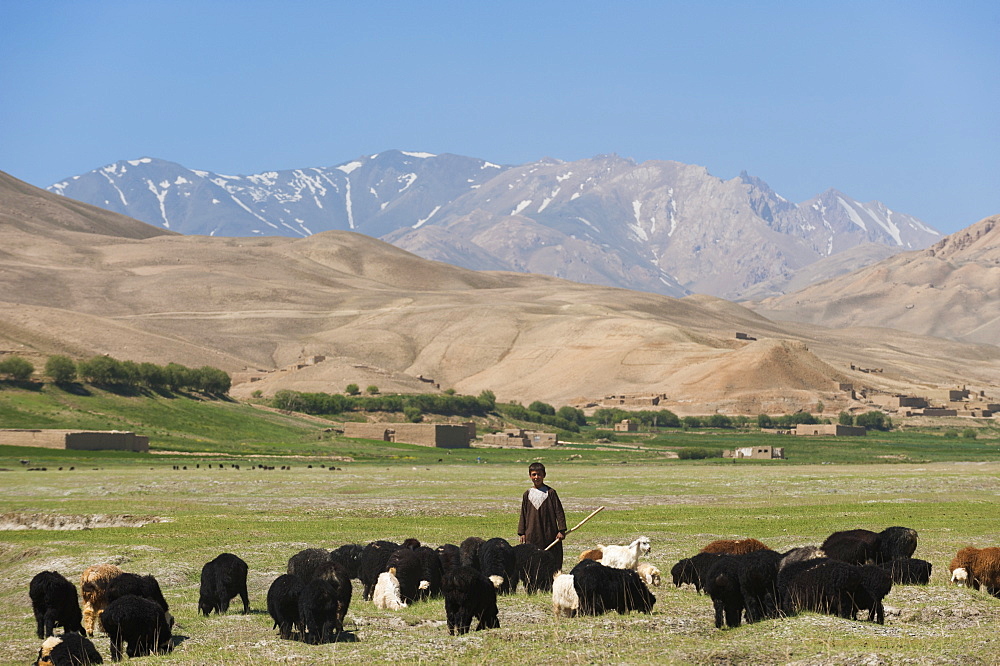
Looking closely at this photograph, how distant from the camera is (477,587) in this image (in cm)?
1819

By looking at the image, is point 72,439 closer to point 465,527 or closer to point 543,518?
point 465,527

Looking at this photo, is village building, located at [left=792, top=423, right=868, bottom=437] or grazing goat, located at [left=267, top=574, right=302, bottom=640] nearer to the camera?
grazing goat, located at [left=267, top=574, right=302, bottom=640]

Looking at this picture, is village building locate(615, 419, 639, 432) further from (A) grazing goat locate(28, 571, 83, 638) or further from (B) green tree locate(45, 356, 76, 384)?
(A) grazing goat locate(28, 571, 83, 638)

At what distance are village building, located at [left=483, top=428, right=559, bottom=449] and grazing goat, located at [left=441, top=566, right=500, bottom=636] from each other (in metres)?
110

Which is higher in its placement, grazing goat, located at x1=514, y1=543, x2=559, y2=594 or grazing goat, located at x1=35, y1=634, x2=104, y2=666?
grazing goat, located at x1=514, y1=543, x2=559, y2=594

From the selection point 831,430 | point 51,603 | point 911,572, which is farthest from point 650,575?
point 831,430

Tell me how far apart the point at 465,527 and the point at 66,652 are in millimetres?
20775

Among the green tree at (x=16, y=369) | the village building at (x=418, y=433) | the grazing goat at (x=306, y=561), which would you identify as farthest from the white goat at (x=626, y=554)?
the green tree at (x=16, y=369)

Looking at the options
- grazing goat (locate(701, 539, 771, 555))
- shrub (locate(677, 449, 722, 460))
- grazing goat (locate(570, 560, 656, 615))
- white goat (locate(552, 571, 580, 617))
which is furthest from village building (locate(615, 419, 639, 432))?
white goat (locate(552, 571, 580, 617))

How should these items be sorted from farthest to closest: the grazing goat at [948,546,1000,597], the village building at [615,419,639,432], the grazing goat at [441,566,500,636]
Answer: the village building at [615,419,639,432], the grazing goat at [948,546,1000,597], the grazing goat at [441,566,500,636]

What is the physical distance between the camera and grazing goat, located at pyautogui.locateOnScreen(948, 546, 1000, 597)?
20.9 meters

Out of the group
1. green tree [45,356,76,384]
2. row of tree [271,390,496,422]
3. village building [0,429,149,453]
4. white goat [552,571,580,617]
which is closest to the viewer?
white goat [552,571,580,617]

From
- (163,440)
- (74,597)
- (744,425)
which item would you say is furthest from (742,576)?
(744,425)

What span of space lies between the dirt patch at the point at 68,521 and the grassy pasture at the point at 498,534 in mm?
746
